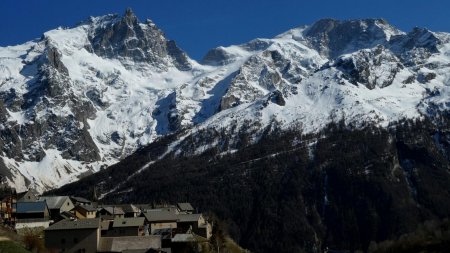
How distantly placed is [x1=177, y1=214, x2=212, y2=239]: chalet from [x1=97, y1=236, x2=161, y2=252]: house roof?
2283 cm

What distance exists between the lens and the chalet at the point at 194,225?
135750 mm

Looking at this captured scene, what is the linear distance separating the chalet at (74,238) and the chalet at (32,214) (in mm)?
A: 18363

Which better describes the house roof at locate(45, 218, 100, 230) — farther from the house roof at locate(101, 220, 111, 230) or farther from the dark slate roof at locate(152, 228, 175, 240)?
the dark slate roof at locate(152, 228, 175, 240)

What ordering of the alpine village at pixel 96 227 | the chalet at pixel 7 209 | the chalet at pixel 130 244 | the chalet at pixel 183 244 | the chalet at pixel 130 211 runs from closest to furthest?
the chalet at pixel 130 244 → the alpine village at pixel 96 227 → the chalet at pixel 183 244 → the chalet at pixel 7 209 → the chalet at pixel 130 211

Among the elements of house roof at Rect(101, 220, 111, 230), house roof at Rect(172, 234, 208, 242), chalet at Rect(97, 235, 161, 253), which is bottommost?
chalet at Rect(97, 235, 161, 253)

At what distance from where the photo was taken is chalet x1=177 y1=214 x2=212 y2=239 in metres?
136

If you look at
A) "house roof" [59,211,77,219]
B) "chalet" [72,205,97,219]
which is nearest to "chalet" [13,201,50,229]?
"house roof" [59,211,77,219]

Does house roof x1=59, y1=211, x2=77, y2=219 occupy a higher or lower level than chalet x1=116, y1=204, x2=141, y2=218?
lower

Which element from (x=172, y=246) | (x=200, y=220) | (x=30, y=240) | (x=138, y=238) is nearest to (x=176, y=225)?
(x=200, y=220)

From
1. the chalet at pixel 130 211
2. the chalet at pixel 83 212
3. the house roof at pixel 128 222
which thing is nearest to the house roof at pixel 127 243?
the house roof at pixel 128 222

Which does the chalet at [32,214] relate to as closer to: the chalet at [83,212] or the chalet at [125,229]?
the chalet at [83,212]

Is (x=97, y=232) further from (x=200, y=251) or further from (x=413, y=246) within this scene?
(x=413, y=246)

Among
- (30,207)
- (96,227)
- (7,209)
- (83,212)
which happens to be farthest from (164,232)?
(7,209)

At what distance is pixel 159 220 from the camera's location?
438 feet
